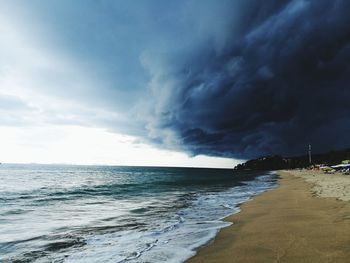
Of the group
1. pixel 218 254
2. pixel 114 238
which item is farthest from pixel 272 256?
pixel 114 238

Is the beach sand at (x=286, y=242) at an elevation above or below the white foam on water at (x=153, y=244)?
above

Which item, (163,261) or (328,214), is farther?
(328,214)

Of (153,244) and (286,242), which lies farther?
(153,244)

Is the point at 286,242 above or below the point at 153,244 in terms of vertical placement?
above

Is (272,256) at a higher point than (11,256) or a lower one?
higher

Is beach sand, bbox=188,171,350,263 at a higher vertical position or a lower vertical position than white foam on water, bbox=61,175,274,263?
higher

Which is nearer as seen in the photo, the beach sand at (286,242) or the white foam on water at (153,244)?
the beach sand at (286,242)

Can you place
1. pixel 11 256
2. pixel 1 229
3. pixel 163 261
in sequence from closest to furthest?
pixel 163 261 < pixel 11 256 < pixel 1 229

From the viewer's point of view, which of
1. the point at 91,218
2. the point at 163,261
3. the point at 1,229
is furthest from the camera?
the point at 91,218

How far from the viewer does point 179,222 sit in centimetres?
1421

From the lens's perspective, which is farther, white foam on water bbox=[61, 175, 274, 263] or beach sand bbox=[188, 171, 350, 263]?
white foam on water bbox=[61, 175, 274, 263]

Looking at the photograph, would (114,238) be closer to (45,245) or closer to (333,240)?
(45,245)

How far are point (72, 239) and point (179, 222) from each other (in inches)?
202

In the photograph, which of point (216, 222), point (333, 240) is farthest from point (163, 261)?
point (216, 222)
